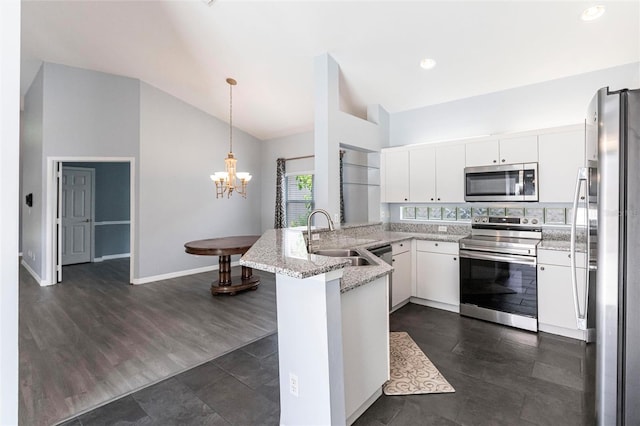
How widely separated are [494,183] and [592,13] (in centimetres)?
172

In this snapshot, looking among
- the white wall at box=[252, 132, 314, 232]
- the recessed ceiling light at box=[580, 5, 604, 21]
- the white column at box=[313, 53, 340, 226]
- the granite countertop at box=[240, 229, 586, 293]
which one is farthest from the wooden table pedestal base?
the recessed ceiling light at box=[580, 5, 604, 21]

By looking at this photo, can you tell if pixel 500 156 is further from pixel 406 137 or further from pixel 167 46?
pixel 167 46

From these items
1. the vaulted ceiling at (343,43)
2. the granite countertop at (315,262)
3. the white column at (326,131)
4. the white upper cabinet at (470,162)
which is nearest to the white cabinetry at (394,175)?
the white upper cabinet at (470,162)

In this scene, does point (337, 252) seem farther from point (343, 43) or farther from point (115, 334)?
point (115, 334)

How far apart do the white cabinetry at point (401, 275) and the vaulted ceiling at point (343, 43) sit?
2.11m

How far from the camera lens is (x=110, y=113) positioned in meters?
5.22

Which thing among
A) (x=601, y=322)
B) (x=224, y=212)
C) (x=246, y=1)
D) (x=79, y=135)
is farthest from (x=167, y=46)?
(x=601, y=322)

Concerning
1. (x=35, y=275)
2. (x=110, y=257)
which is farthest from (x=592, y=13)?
(x=110, y=257)

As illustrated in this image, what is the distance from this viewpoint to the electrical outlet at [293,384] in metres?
1.71

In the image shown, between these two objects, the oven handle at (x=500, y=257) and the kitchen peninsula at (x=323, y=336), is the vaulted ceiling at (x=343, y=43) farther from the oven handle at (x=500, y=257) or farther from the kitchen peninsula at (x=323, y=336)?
the kitchen peninsula at (x=323, y=336)

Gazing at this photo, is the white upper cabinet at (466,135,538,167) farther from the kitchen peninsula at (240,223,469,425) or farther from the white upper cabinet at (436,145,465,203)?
the kitchen peninsula at (240,223,469,425)

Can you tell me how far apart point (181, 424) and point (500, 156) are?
3985mm

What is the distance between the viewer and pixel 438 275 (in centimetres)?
388

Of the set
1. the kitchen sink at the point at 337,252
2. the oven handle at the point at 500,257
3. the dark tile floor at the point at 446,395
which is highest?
the kitchen sink at the point at 337,252
